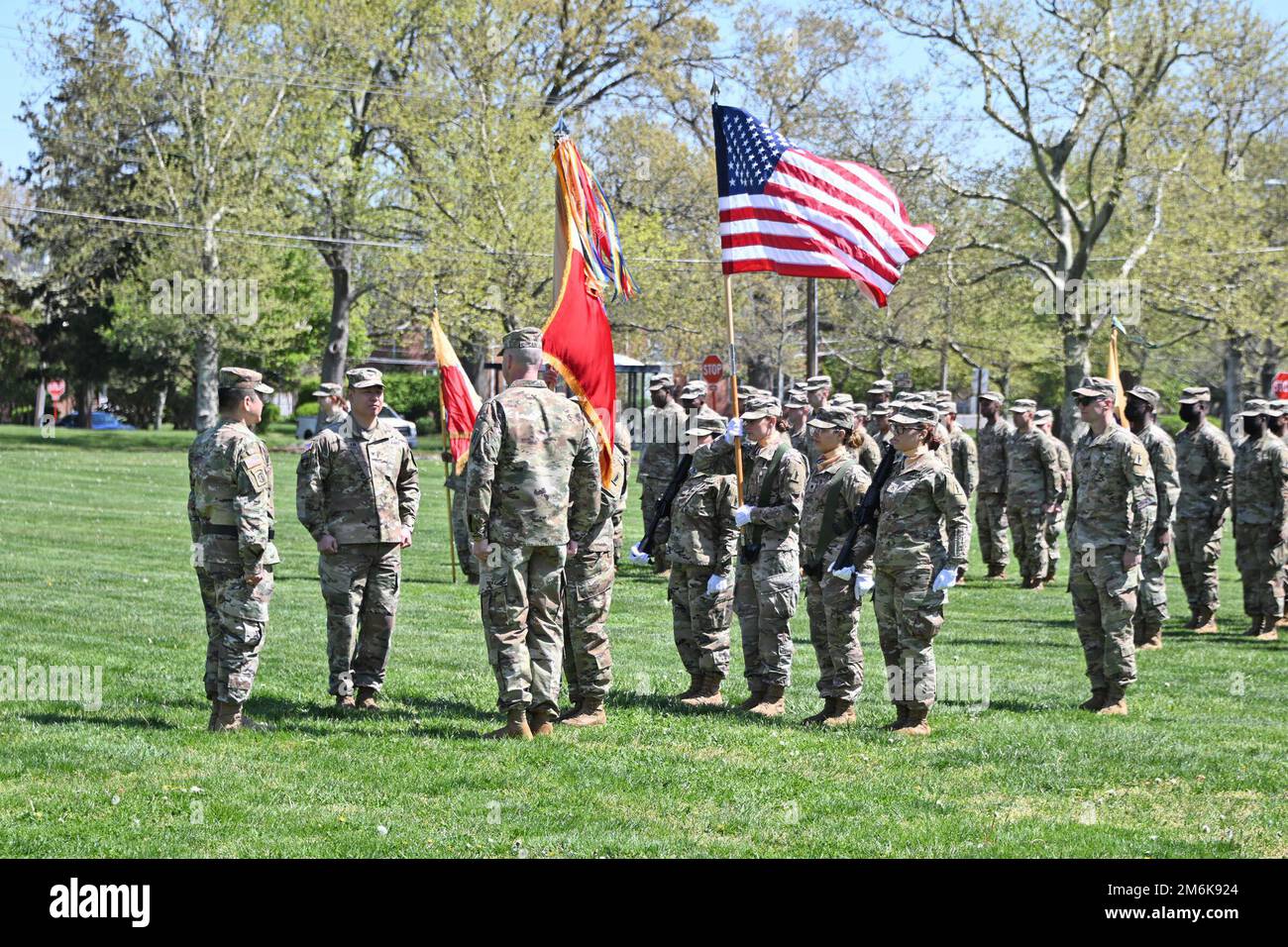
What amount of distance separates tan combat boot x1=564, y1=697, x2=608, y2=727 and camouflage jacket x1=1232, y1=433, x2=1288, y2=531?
896 cm

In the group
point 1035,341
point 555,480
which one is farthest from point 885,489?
point 1035,341

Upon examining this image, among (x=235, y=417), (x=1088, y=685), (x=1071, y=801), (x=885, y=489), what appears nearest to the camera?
(x=1071, y=801)

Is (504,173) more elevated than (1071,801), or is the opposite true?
(504,173)

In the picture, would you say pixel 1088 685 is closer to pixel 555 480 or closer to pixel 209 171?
pixel 555 480

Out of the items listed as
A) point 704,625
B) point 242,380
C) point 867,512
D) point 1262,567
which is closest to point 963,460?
point 1262,567

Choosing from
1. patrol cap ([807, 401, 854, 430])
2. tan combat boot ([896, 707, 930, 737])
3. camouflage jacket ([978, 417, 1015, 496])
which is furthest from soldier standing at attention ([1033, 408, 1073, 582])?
tan combat boot ([896, 707, 930, 737])

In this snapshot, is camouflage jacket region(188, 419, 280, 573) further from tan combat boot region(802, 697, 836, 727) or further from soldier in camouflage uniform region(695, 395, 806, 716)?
tan combat boot region(802, 697, 836, 727)

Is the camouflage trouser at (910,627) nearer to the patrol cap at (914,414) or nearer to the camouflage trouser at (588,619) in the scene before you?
the patrol cap at (914,414)

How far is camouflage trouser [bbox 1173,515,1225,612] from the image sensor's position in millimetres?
16250

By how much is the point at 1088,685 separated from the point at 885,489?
3522 mm

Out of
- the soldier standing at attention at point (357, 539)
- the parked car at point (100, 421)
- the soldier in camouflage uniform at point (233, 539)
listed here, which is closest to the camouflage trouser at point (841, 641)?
the soldier standing at attention at point (357, 539)

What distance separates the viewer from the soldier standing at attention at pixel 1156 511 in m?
13.8

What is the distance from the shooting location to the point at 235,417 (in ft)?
31.4

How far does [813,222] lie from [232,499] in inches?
203
